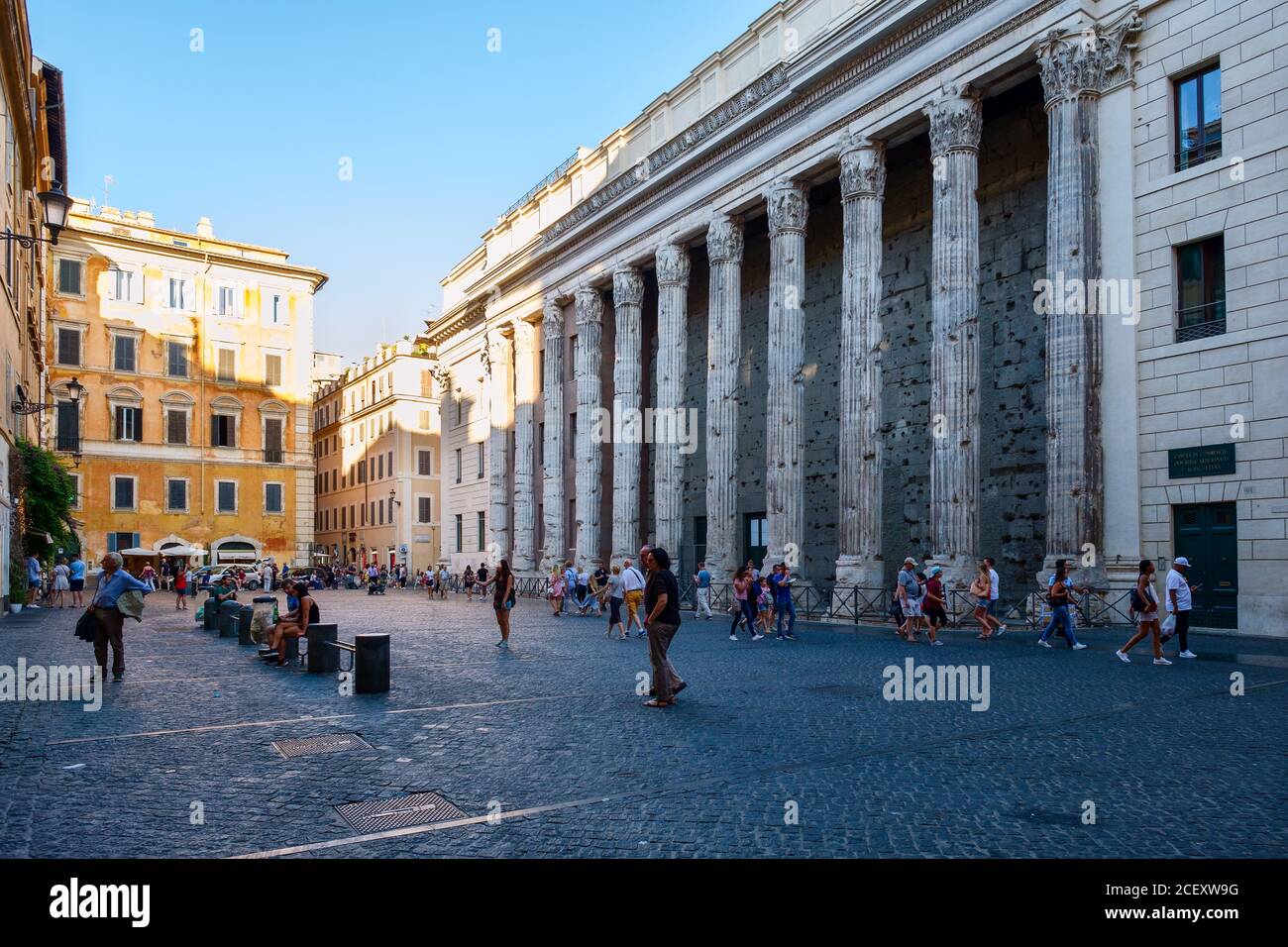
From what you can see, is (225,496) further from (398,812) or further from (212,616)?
(398,812)

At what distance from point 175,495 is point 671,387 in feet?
91.5

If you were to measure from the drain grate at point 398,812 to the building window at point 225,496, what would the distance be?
1799 inches

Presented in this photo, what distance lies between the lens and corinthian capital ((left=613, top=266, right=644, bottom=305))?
1358 inches

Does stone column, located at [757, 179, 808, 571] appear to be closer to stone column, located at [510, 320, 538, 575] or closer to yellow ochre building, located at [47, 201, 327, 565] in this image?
stone column, located at [510, 320, 538, 575]

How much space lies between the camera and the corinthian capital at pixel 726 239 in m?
29.7

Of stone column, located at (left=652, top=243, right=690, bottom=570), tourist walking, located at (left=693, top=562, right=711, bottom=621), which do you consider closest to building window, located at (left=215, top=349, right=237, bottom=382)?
stone column, located at (left=652, top=243, right=690, bottom=570)

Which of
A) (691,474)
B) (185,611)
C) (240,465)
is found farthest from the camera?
(240,465)

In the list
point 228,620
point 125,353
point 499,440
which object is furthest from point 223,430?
point 228,620

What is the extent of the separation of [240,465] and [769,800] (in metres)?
47.3

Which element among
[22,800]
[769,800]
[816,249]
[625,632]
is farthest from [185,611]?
[769,800]

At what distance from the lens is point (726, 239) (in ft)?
97.5

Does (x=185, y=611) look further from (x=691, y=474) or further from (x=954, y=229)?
(x=954, y=229)

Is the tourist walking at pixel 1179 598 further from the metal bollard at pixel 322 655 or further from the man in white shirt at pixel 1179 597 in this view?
the metal bollard at pixel 322 655

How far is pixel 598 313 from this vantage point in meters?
37.1
